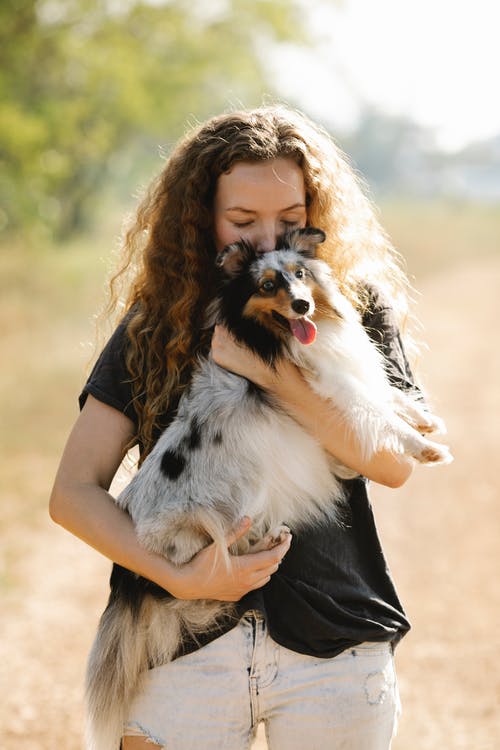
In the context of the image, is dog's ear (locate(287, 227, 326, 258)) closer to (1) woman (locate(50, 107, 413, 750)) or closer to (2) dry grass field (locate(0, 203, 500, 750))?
(1) woman (locate(50, 107, 413, 750))

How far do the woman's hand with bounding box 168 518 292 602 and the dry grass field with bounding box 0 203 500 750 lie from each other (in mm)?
3159

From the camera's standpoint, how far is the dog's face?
2645mm

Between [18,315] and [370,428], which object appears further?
[18,315]

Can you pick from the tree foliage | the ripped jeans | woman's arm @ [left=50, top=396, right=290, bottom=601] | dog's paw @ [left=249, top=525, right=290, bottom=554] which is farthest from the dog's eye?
the tree foliage

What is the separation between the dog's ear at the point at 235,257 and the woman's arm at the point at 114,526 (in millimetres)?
598

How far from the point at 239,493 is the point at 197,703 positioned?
2.06 ft

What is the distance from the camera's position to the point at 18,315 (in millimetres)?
15359

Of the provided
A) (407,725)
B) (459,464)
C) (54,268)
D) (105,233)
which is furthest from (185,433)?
(105,233)

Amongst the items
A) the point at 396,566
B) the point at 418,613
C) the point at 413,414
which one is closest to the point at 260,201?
the point at 413,414

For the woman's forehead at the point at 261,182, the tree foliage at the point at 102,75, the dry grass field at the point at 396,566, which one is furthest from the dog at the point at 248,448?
the tree foliage at the point at 102,75

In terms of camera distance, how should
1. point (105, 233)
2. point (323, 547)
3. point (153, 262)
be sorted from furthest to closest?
point (105, 233), point (153, 262), point (323, 547)

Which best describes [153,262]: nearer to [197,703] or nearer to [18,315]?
[197,703]

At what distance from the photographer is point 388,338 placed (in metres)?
2.71

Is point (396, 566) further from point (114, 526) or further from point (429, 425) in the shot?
point (114, 526)
